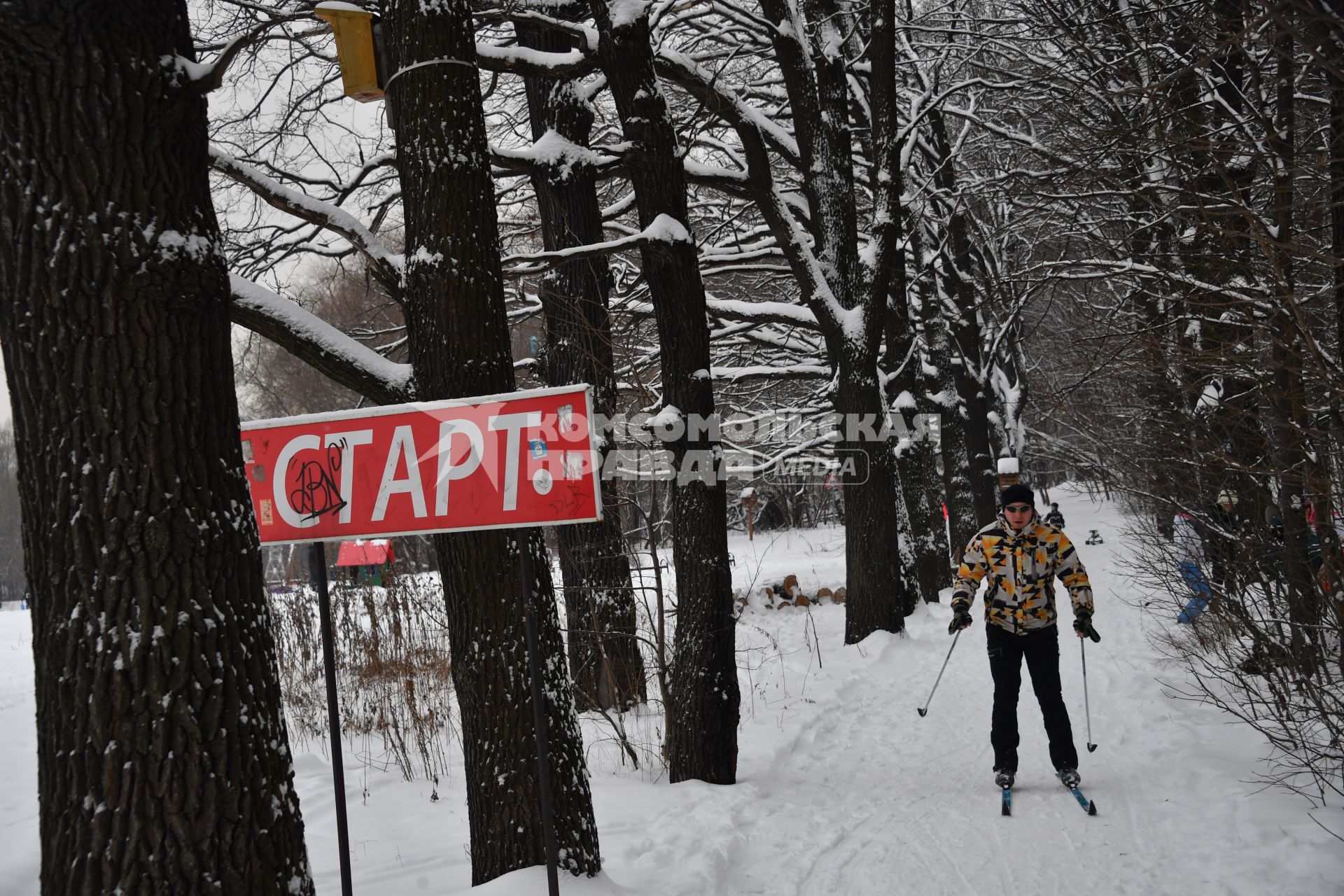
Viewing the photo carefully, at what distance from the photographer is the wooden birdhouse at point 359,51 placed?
4711mm

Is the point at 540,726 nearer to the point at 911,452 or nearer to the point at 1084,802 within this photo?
the point at 1084,802

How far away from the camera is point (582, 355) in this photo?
889 centimetres

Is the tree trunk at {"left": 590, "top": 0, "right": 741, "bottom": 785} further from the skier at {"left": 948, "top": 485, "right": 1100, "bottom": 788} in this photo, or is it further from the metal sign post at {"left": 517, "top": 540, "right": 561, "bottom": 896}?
the metal sign post at {"left": 517, "top": 540, "right": 561, "bottom": 896}

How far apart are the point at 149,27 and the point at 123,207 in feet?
1.93

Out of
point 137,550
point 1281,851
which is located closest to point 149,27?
point 137,550

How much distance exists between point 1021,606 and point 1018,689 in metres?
0.51

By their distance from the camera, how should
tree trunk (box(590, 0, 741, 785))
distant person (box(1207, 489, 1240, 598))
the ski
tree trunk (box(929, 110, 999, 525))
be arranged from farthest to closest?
tree trunk (box(929, 110, 999, 525)), distant person (box(1207, 489, 1240, 598)), tree trunk (box(590, 0, 741, 785)), the ski

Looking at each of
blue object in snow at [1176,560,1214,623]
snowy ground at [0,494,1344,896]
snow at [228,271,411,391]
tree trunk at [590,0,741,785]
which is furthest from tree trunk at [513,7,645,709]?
blue object in snow at [1176,560,1214,623]

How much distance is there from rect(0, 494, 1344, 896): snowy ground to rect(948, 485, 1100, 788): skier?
1.51 ft

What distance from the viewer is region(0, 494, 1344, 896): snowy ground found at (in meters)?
4.80

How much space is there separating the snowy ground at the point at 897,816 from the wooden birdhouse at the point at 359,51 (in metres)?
3.63

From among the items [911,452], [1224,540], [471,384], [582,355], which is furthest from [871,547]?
[471,384]

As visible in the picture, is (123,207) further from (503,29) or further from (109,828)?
(503,29)

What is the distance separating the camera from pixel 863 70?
605 inches
